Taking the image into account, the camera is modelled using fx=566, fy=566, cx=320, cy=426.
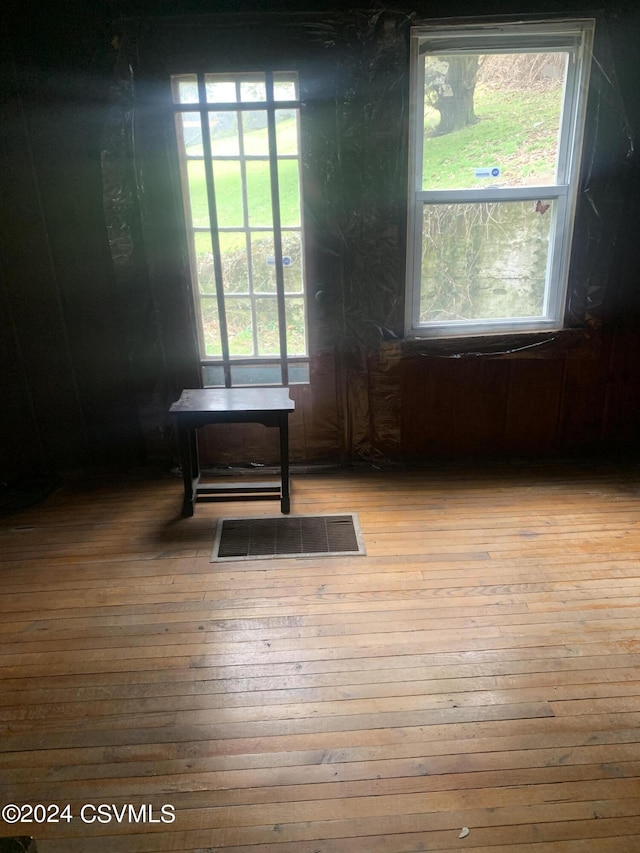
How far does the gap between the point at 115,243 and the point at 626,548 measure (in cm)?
306

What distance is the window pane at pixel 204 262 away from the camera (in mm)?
3186

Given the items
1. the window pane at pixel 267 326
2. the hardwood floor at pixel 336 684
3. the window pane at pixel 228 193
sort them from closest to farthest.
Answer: the hardwood floor at pixel 336 684 < the window pane at pixel 228 193 < the window pane at pixel 267 326

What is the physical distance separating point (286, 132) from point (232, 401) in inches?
57.7

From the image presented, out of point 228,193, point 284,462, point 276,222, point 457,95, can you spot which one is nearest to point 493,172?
point 457,95

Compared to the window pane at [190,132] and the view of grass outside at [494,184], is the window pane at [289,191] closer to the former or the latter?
the window pane at [190,132]

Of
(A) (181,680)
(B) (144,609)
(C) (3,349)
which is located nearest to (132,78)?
(C) (3,349)

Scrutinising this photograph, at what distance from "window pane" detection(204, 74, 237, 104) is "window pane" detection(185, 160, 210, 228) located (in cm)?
32

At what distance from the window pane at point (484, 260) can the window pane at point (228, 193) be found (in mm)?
1039

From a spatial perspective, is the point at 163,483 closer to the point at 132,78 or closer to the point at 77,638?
the point at 77,638

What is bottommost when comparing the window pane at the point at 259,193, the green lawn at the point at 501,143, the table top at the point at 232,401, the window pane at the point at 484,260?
the table top at the point at 232,401

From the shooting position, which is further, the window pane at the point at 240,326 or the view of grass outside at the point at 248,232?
the window pane at the point at 240,326

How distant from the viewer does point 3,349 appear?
3275 mm

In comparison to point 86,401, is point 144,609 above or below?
below

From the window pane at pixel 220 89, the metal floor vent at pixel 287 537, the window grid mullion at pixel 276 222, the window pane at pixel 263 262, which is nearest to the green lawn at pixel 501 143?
the window grid mullion at pixel 276 222
